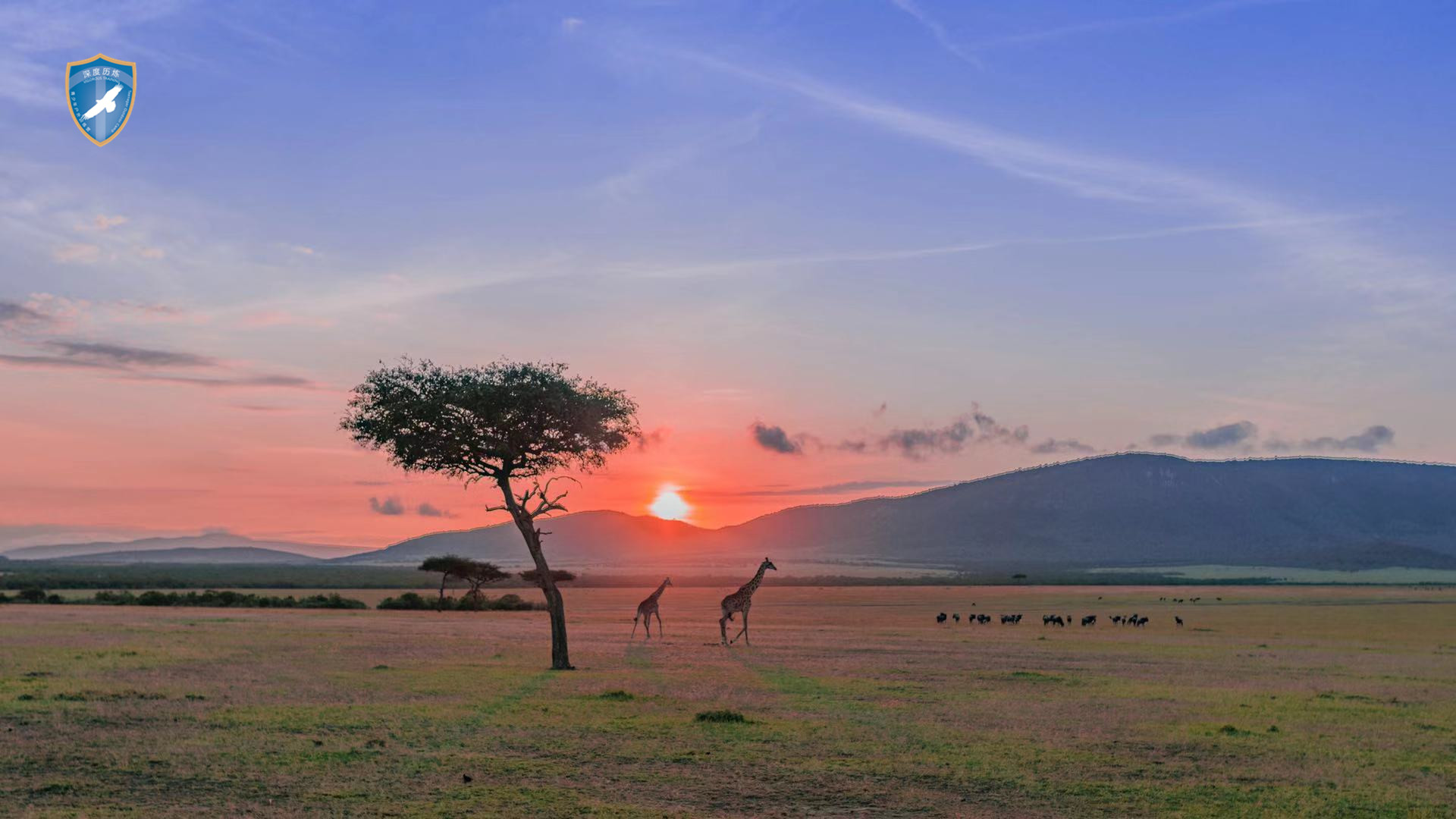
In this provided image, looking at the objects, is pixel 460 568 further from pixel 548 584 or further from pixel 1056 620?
pixel 548 584

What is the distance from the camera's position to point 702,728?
23.2 m

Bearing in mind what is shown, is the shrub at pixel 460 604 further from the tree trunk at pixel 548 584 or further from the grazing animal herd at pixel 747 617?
the tree trunk at pixel 548 584

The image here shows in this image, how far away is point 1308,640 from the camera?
201ft

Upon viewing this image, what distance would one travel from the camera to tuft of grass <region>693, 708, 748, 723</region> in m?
24.0

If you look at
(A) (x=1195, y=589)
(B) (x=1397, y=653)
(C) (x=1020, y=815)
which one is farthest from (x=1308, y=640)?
(A) (x=1195, y=589)

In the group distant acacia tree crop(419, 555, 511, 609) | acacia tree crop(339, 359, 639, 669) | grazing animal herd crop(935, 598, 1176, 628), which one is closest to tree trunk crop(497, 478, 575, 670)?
acacia tree crop(339, 359, 639, 669)

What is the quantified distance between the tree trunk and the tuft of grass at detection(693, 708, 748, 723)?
13079 mm

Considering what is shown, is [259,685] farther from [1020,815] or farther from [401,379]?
[1020,815]

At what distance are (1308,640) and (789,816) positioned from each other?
55.1m

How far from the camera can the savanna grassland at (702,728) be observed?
55.1ft

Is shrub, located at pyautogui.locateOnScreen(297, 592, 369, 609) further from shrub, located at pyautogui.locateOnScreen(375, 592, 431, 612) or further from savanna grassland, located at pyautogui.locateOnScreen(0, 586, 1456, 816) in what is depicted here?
savanna grassland, located at pyautogui.locateOnScreen(0, 586, 1456, 816)

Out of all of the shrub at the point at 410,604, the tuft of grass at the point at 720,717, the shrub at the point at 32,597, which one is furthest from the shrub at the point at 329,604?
the tuft of grass at the point at 720,717

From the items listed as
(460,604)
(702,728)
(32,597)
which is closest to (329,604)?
(460,604)

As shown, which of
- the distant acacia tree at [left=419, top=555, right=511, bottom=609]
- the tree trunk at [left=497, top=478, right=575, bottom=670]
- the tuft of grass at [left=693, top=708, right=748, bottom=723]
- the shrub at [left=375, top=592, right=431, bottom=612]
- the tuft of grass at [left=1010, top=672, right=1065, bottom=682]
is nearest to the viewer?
the tuft of grass at [left=693, top=708, right=748, bottom=723]
